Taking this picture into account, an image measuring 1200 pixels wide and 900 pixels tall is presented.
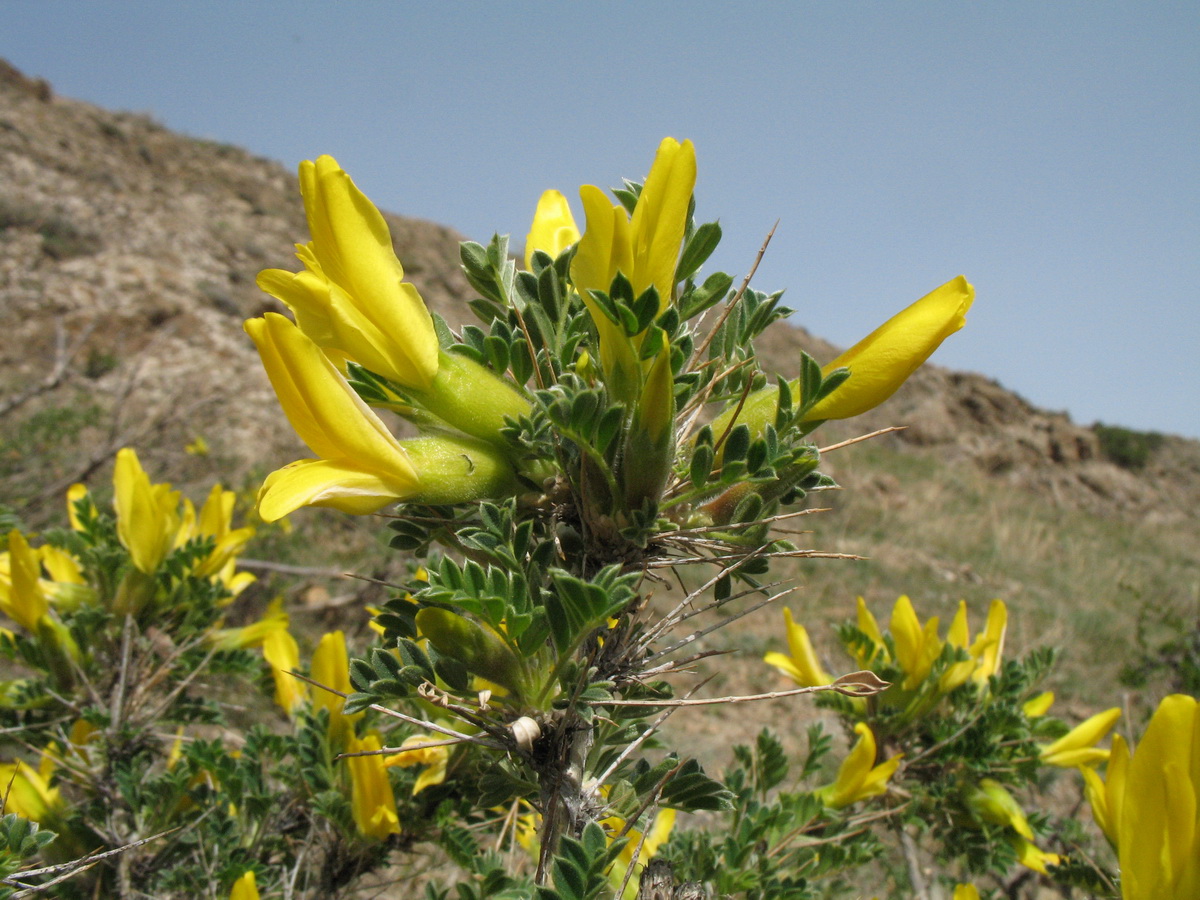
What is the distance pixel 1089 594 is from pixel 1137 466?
17.5 meters

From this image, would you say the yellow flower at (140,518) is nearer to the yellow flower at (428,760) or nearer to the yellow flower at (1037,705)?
the yellow flower at (428,760)

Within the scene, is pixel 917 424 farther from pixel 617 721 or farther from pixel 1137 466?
pixel 617 721

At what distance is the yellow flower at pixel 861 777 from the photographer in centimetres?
126

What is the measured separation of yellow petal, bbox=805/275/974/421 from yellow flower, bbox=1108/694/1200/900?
0.38 meters

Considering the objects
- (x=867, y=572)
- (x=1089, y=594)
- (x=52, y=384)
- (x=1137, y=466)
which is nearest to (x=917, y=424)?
(x=1137, y=466)

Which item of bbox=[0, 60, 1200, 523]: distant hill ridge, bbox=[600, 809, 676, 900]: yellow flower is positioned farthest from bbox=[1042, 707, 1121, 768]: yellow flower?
bbox=[0, 60, 1200, 523]: distant hill ridge

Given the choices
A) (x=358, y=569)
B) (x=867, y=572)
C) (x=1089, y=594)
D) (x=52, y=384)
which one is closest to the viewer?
(x=52, y=384)

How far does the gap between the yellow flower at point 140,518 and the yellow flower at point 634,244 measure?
1149 mm

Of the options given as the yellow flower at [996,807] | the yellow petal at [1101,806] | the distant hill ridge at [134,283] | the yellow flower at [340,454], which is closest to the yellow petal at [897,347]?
the yellow flower at [340,454]

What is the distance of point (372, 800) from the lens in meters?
1.12

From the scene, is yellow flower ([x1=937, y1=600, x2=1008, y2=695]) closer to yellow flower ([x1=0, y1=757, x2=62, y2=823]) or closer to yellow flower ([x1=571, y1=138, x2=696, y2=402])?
yellow flower ([x1=571, y1=138, x2=696, y2=402])

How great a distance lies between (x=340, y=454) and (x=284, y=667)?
3.26 feet

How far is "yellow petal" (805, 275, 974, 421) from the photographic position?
0.68 meters

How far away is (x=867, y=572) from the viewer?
7918mm
